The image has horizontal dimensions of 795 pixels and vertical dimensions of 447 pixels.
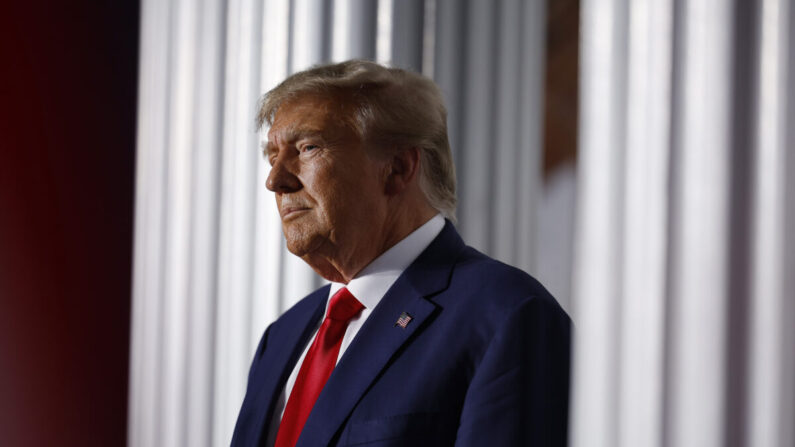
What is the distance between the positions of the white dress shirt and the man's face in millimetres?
41

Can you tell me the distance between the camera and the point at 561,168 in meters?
2.07

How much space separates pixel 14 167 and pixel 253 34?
2.92ft

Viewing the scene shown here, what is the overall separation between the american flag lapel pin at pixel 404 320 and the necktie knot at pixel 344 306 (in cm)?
→ 11

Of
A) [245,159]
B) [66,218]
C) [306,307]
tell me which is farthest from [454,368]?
[66,218]

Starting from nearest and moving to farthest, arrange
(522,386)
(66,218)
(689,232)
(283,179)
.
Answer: (689,232) → (522,386) → (283,179) → (66,218)

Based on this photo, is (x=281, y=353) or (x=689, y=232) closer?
(x=689, y=232)

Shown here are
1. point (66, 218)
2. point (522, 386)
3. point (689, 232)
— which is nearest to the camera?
point (689, 232)

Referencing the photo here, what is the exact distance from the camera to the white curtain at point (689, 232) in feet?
2.68

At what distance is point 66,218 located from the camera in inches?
94.2

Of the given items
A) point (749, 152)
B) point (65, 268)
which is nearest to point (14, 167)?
point (65, 268)

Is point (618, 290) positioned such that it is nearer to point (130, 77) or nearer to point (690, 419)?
point (690, 419)

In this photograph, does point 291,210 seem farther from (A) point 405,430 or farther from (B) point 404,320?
(A) point 405,430

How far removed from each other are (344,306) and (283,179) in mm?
252

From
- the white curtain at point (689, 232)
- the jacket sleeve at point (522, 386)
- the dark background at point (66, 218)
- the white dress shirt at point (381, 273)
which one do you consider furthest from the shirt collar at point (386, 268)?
the dark background at point (66, 218)
